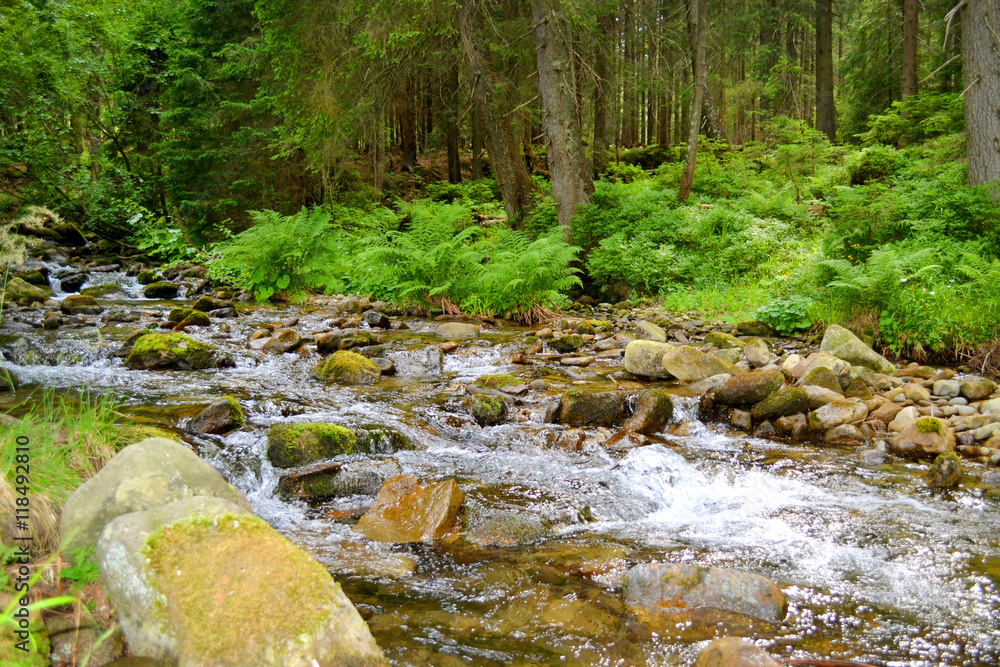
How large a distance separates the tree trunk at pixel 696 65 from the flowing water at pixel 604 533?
27.8ft

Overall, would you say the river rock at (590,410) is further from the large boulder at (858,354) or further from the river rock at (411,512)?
the large boulder at (858,354)

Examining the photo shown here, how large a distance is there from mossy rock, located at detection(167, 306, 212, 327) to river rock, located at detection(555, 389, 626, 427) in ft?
21.4

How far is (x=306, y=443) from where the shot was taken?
5070mm

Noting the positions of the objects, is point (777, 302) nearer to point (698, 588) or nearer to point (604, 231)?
point (604, 231)

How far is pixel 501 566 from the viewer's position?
146 inches

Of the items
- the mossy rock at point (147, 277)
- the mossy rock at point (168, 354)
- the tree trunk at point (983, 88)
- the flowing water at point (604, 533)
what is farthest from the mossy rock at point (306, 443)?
the mossy rock at point (147, 277)

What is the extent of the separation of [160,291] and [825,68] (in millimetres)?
19425

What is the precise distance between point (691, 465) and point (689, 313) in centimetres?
604

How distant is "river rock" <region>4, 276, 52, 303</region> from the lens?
1146 centimetres

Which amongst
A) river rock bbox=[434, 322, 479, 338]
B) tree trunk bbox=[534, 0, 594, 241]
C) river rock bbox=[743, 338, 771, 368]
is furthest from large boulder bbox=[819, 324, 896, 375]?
tree trunk bbox=[534, 0, 594, 241]

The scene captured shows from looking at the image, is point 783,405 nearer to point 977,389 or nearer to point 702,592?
point 977,389

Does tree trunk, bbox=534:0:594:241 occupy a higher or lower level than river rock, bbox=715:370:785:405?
higher

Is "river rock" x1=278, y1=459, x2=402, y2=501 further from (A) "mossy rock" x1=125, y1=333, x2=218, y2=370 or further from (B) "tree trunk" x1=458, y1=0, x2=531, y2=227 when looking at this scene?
(B) "tree trunk" x1=458, y1=0, x2=531, y2=227

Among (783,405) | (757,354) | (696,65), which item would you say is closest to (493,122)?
(696,65)
